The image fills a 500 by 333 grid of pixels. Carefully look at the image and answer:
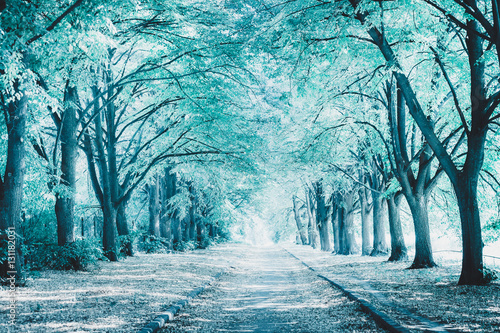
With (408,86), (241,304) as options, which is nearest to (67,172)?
(241,304)

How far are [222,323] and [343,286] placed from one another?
4.37 m

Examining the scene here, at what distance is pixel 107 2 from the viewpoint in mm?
8195

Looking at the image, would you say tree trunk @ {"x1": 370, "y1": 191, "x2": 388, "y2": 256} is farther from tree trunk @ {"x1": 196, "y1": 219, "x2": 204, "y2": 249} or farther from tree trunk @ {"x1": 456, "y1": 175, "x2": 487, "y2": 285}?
tree trunk @ {"x1": 196, "y1": 219, "x2": 204, "y2": 249}

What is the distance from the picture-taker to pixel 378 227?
21625 mm

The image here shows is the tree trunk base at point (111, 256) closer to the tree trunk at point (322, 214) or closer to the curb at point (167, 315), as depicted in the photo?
the curb at point (167, 315)

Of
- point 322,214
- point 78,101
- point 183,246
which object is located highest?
point 78,101

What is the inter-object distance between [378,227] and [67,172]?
16198 mm

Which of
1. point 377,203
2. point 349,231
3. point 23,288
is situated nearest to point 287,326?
point 23,288

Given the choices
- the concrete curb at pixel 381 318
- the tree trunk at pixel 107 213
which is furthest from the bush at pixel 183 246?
the concrete curb at pixel 381 318

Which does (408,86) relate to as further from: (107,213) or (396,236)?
(107,213)

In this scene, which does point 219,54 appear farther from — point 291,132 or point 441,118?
point 441,118

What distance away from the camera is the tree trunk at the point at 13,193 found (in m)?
8.95

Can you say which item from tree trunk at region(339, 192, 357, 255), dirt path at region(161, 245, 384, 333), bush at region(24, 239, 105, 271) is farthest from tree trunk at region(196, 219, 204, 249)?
dirt path at region(161, 245, 384, 333)

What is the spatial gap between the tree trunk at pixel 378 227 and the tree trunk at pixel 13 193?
55.7 ft
